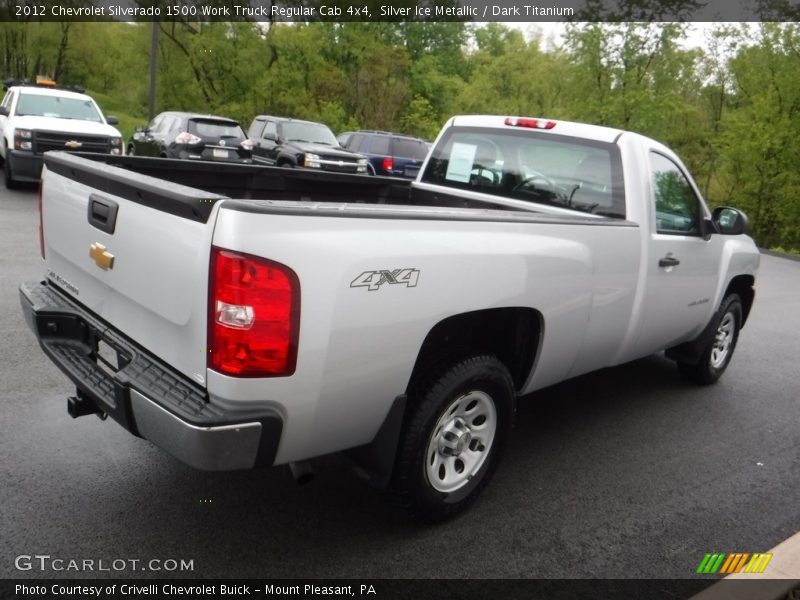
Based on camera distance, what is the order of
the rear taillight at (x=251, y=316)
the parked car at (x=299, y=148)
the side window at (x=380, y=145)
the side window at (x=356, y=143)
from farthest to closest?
the side window at (x=356, y=143)
the side window at (x=380, y=145)
the parked car at (x=299, y=148)
the rear taillight at (x=251, y=316)

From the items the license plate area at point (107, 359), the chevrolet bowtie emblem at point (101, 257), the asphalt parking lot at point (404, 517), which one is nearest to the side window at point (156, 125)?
the asphalt parking lot at point (404, 517)

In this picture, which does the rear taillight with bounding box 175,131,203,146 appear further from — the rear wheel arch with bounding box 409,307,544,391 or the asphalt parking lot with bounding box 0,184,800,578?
the rear wheel arch with bounding box 409,307,544,391

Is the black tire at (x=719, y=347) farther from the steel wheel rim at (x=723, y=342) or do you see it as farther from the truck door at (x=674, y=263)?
the truck door at (x=674, y=263)

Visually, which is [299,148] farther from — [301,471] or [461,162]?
[301,471]

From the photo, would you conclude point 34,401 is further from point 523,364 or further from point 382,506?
point 523,364

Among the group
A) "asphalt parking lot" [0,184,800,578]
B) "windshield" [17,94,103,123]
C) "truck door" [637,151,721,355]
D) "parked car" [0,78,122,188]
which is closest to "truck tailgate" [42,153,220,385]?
"asphalt parking lot" [0,184,800,578]

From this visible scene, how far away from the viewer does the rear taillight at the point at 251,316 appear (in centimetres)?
237

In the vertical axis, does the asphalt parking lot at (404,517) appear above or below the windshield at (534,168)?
below

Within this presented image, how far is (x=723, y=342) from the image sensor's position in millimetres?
5965

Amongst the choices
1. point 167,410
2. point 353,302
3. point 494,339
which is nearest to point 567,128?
point 494,339

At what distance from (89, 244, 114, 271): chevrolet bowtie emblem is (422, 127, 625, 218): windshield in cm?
270

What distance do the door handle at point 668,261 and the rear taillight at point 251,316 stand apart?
9.04 ft

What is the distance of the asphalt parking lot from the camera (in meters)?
3.01

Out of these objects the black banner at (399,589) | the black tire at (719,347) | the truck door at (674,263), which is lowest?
the black banner at (399,589)
